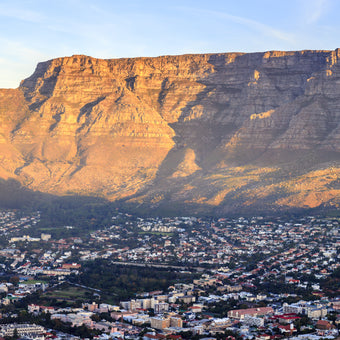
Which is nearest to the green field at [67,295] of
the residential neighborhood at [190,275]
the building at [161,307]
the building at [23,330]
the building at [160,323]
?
the residential neighborhood at [190,275]

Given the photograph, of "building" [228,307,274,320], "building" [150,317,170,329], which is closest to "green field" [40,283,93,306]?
"building" [150,317,170,329]

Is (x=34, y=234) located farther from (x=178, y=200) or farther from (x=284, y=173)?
(x=284, y=173)

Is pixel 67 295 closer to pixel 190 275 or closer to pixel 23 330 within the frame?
pixel 190 275

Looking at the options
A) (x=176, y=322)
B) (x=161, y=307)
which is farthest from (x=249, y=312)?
(x=161, y=307)

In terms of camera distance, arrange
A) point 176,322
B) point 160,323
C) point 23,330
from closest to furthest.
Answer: point 23,330, point 160,323, point 176,322

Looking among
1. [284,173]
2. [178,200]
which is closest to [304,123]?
[284,173]

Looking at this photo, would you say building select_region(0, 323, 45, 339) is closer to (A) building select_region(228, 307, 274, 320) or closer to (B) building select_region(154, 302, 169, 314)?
(B) building select_region(154, 302, 169, 314)

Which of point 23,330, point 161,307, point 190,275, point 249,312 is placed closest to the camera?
point 23,330

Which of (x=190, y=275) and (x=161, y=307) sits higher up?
(x=190, y=275)

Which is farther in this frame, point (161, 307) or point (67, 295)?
point (67, 295)

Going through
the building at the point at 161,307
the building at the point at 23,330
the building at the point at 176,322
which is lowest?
the building at the point at 23,330

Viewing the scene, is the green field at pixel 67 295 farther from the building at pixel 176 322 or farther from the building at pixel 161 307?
the building at pixel 176 322

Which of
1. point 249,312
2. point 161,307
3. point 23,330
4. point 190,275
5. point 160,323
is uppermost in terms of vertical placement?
point 190,275
